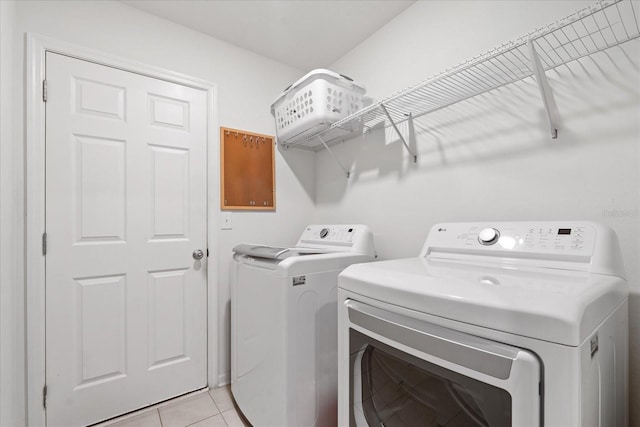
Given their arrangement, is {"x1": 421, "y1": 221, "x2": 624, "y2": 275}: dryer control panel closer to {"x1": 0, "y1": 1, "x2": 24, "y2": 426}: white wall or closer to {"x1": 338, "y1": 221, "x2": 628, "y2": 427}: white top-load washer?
{"x1": 338, "y1": 221, "x2": 628, "y2": 427}: white top-load washer

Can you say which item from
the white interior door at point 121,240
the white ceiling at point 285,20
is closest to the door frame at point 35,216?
the white interior door at point 121,240

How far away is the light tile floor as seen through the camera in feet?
5.22

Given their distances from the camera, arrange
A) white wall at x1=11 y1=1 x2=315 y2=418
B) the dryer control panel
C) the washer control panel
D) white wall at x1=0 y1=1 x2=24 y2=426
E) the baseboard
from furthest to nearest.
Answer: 1. the baseboard
2. the washer control panel
3. white wall at x1=11 y1=1 x2=315 y2=418
4. white wall at x1=0 y1=1 x2=24 y2=426
5. the dryer control panel

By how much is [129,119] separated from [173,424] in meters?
1.79

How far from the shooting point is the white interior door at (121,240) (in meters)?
1.52

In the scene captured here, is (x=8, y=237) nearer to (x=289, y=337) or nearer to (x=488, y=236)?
(x=289, y=337)

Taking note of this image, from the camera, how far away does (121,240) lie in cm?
168

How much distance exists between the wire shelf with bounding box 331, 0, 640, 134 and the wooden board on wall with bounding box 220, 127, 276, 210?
0.72 m

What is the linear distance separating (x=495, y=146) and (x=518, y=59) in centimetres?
36

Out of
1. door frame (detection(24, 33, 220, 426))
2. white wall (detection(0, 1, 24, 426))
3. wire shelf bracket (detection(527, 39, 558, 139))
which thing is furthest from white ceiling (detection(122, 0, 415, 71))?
wire shelf bracket (detection(527, 39, 558, 139))

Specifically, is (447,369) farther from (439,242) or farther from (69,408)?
(69,408)

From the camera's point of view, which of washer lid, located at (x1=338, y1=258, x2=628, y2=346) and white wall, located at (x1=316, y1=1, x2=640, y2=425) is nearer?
washer lid, located at (x1=338, y1=258, x2=628, y2=346)

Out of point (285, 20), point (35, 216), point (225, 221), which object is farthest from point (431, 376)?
point (285, 20)

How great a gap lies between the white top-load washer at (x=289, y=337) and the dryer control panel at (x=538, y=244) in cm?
54
